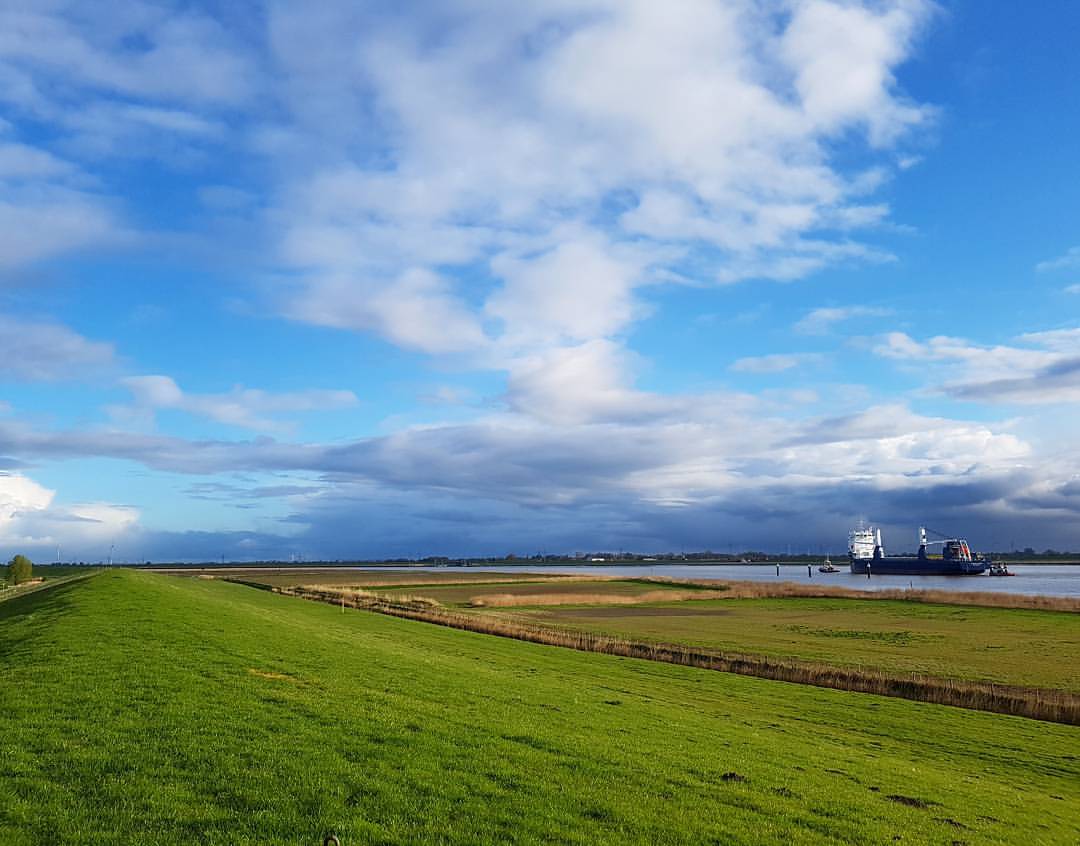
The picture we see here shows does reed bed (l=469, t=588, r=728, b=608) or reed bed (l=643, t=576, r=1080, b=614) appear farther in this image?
reed bed (l=469, t=588, r=728, b=608)

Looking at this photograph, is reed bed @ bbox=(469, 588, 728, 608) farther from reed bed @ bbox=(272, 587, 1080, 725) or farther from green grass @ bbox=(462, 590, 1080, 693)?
reed bed @ bbox=(272, 587, 1080, 725)

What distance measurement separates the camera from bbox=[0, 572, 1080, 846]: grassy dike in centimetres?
1143

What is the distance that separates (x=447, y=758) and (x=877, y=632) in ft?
213

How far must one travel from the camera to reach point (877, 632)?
68688 mm

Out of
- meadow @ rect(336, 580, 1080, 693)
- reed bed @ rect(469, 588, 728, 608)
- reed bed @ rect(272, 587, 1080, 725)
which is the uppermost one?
reed bed @ rect(272, 587, 1080, 725)

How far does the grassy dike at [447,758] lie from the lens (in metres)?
11.4

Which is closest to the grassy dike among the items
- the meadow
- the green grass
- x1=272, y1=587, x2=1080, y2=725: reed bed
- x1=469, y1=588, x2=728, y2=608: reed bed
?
x1=272, y1=587, x2=1080, y2=725: reed bed

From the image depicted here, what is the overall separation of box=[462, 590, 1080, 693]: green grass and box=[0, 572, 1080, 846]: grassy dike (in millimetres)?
17562

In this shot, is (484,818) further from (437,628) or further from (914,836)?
(437,628)

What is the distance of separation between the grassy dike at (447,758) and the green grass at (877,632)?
17.6m

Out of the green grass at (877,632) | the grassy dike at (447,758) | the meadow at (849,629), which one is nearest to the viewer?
the grassy dike at (447,758)

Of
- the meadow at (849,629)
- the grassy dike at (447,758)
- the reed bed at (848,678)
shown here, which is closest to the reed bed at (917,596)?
the meadow at (849,629)

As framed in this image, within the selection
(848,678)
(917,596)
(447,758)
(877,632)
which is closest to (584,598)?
(917,596)

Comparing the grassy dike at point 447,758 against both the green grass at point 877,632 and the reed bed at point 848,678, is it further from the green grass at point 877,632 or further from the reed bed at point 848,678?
the green grass at point 877,632
